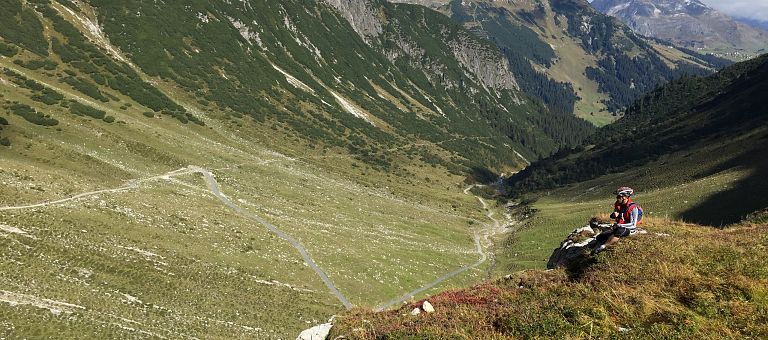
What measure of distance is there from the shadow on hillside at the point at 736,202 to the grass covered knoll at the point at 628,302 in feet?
227

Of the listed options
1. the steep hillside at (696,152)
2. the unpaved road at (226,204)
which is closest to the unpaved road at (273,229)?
the unpaved road at (226,204)

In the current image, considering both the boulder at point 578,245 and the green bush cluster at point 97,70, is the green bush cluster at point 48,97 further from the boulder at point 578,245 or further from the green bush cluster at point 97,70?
the boulder at point 578,245

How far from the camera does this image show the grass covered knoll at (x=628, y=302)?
13016 millimetres

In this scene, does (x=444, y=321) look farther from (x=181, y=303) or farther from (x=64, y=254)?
(x=64, y=254)

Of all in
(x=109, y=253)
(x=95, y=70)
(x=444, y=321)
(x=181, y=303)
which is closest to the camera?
(x=444, y=321)

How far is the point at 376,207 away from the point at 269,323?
6539 cm

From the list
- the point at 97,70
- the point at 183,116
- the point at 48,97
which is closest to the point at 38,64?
the point at 97,70

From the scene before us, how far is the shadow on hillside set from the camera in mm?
78625

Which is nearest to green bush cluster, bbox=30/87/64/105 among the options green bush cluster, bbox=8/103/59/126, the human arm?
green bush cluster, bbox=8/103/59/126

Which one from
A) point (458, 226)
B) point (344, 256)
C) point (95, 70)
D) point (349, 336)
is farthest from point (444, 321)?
point (95, 70)

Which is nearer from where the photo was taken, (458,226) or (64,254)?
(64,254)

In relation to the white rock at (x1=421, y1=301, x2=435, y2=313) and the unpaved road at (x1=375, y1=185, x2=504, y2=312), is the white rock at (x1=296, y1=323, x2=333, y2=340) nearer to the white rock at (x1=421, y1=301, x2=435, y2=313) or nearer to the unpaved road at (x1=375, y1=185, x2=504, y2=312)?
the white rock at (x1=421, y1=301, x2=435, y2=313)

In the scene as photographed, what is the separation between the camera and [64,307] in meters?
34.5

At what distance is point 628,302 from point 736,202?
298 feet
